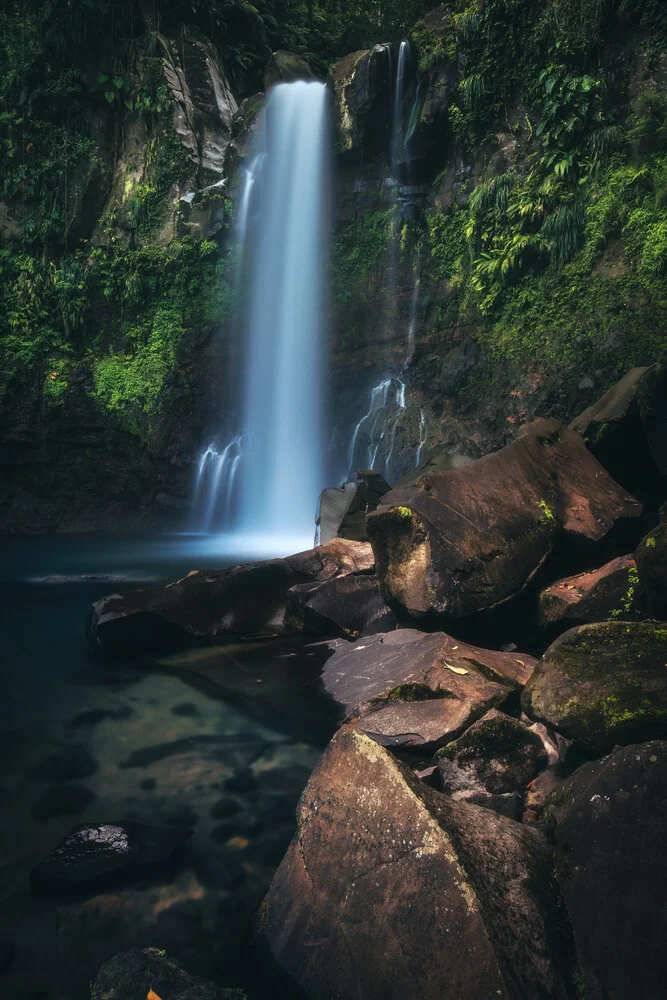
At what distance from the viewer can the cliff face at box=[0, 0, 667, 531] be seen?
14289 millimetres

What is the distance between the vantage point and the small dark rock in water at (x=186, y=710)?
5.35 meters

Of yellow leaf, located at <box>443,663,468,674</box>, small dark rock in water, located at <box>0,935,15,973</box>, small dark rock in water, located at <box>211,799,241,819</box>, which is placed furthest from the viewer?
yellow leaf, located at <box>443,663,468,674</box>

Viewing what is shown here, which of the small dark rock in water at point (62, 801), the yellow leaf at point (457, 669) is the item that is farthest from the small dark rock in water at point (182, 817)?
the yellow leaf at point (457, 669)

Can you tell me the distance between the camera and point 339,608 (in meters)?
7.15

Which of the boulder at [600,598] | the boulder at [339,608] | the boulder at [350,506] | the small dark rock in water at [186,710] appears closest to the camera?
the boulder at [600,598]

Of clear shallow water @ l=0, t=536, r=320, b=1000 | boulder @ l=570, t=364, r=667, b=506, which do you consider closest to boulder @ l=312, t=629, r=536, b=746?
clear shallow water @ l=0, t=536, r=320, b=1000

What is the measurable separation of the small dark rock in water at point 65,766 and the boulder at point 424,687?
197 cm

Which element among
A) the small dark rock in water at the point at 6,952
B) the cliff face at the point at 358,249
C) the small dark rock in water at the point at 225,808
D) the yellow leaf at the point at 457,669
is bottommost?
the small dark rock in water at the point at 6,952

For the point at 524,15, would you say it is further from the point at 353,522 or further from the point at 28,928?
the point at 28,928

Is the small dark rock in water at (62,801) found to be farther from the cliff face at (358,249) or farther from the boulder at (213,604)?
the cliff face at (358,249)

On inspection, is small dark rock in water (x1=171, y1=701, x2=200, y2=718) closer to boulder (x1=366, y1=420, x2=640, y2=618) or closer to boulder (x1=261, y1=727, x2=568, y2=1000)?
boulder (x1=366, y1=420, x2=640, y2=618)

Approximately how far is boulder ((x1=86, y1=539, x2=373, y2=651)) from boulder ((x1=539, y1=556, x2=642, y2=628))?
2.70 metres

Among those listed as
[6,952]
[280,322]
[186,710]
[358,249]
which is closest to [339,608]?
[186,710]

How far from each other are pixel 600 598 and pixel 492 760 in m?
2.17
